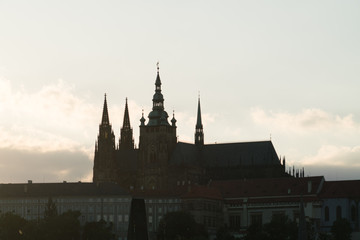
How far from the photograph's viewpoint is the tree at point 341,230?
187125mm

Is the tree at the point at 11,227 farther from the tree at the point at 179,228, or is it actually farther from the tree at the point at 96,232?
the tree at the point at 179,228

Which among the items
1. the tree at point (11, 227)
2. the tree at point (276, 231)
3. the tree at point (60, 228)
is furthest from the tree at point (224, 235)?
the tree at point (11, 227)

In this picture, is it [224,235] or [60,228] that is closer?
[60,228]

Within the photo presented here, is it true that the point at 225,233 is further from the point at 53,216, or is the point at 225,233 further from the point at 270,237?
the point at 53,216

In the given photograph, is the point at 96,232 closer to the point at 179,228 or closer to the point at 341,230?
the point at 179,228

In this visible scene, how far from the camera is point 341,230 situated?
189m

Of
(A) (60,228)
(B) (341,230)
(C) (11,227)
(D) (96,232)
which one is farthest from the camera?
(B) (341,230)

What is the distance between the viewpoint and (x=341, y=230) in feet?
619

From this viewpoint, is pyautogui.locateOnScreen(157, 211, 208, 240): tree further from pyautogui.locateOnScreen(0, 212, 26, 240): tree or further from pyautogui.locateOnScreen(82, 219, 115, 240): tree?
pyautogui.locateOnScreen(0, 212, 26, 240): tree

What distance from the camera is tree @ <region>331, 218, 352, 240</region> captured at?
18712cm

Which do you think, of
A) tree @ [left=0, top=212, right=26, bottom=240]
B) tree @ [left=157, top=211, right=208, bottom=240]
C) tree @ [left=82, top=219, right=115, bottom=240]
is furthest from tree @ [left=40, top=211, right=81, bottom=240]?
tree @ [left=157, top=211, right=208, bottom=240]

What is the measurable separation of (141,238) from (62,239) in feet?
364

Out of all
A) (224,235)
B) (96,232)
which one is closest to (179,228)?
(224,235)

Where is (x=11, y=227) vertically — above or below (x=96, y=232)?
above
